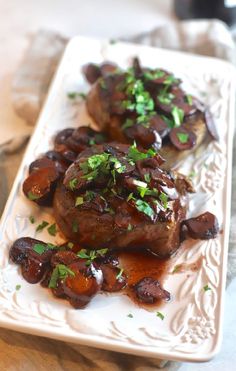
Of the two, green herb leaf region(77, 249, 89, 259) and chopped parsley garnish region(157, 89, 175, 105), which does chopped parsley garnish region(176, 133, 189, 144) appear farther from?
green herb leaf region(77, 249, 89, 259)

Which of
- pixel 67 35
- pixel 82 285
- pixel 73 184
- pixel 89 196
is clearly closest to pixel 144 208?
pixel 89 196

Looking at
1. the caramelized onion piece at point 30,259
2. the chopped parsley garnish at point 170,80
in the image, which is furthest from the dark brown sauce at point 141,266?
the chopped parsley garnish at point 170,80

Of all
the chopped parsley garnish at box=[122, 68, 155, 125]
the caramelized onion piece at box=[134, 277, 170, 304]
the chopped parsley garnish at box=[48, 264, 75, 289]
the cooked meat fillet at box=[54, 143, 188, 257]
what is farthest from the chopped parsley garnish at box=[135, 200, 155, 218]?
the chopped parsley garnish at box=[122, 68, 155, 125]

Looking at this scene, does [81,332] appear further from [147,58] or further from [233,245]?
[147,58]

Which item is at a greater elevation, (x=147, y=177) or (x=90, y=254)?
(x=147, y=177)

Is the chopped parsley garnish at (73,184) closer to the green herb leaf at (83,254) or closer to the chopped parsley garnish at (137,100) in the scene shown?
the green herb leaf at (83,254)

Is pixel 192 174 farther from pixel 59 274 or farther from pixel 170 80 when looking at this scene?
pixel 59 274
